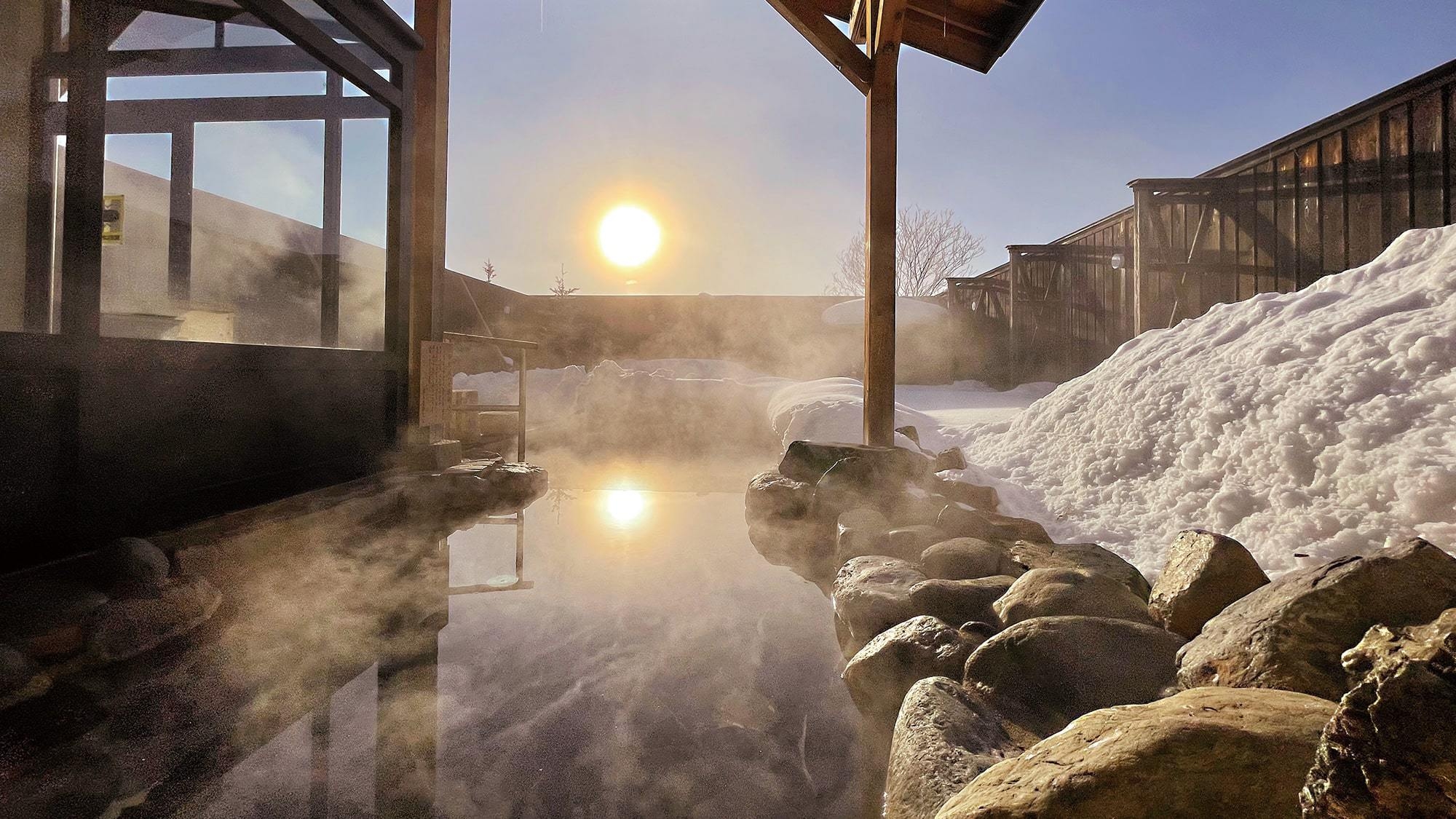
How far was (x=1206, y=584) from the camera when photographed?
1.96 m

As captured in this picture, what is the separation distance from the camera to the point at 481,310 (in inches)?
513

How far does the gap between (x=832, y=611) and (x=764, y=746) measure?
1.13 metres

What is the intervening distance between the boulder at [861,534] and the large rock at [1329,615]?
1788 millimetres

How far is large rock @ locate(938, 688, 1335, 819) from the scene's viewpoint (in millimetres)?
1024

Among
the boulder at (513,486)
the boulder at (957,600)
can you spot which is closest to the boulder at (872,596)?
the boulder at (957,600)

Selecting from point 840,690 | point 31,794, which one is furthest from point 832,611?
point 31,794

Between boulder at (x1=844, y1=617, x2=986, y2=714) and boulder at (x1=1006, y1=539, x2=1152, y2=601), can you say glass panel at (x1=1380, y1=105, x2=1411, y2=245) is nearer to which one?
boulder at (x1=1006, y1=539, x2=1152, y2=601)

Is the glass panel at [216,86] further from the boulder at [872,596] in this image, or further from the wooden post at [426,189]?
the boulder at [872,596]

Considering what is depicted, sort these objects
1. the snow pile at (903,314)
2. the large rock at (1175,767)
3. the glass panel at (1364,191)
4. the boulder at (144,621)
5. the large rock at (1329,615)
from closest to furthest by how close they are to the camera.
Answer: the large rock at (1175,767) → the large rock at (1329,615) → the boulder at (144,621) → the glass panel at (1364,191) → the snow pile at (903,314)

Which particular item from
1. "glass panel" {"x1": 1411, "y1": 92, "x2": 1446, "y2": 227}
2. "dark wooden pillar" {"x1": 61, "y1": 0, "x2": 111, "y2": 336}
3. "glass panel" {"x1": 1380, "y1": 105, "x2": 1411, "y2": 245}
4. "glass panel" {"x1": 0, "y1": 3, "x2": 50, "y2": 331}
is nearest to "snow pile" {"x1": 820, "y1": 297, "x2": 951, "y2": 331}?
"glass panel" {"x1": 1380, "y1": 105, "x2": 1411, "y2": 245}

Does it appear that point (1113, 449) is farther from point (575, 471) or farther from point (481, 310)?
point (481, 310)

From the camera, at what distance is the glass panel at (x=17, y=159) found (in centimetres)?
253

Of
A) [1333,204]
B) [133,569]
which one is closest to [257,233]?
[133,569]

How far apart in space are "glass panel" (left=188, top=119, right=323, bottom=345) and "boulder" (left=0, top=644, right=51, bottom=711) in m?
1.82
